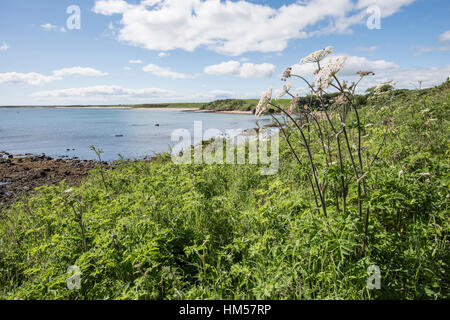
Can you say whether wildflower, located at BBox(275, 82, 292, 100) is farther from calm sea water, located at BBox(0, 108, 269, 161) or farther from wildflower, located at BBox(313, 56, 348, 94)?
calm sea water, located at BBox(0, 108, 269, 161)

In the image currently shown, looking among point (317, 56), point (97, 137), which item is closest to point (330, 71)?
point (317, 56)

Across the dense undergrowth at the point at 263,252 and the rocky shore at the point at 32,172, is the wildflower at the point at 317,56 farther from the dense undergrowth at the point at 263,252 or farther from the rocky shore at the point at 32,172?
the rocky shore at the point at 32,172

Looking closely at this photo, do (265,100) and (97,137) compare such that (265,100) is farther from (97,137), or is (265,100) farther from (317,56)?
(97,137)

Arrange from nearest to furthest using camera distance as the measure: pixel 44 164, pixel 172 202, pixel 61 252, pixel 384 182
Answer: pixel 384 182 < pixel 61 252 < pixel 172 202 < pixel 44 164

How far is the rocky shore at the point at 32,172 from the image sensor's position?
10.5m

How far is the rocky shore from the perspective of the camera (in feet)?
34.3

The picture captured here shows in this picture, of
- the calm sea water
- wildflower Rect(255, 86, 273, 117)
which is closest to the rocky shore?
the calm sea water

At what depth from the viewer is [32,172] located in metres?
13.1

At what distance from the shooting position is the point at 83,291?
2.92m

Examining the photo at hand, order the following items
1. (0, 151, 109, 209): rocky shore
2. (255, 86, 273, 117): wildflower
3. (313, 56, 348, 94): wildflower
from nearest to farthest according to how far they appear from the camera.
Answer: (313, 56, 348, 94): wildflower < (255, 86, 273, 117): wildflower < (0, 151, 109, 209): rocky shore
